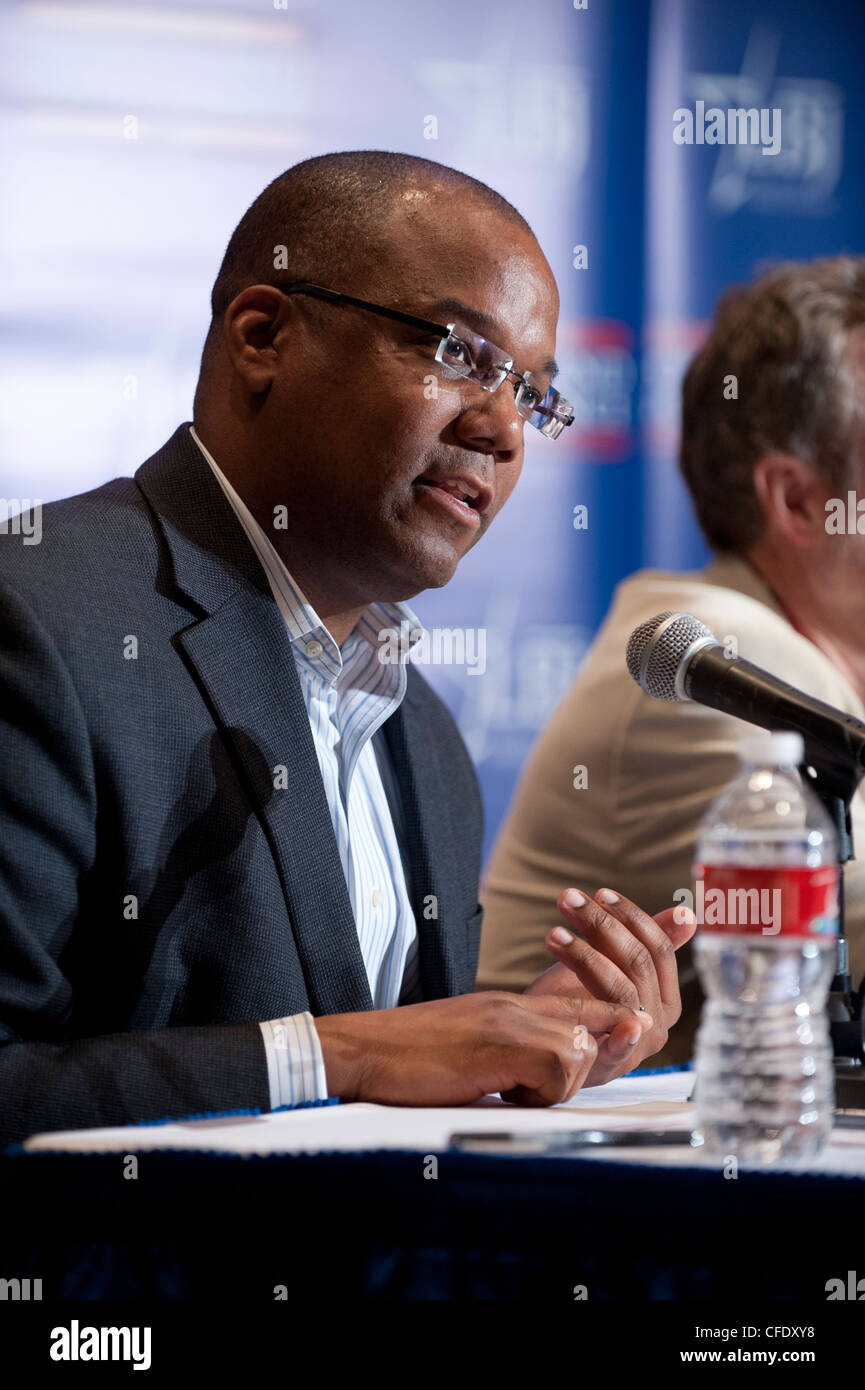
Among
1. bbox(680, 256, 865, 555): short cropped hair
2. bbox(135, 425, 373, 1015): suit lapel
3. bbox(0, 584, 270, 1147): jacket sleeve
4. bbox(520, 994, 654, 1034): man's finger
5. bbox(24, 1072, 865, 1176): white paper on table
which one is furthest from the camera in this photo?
bbox(680, 256, 865, 555): short cropped hair

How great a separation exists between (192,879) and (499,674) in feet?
6.67

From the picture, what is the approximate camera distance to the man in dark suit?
3.85 ft

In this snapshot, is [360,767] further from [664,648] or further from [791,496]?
[791,496]

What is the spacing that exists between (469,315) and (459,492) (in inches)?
7.9

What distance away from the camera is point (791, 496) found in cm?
248

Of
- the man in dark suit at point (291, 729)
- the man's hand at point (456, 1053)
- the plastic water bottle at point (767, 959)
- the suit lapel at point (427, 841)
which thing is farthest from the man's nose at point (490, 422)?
the man's hand at point (456, 1053)

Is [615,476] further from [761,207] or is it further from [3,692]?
[3,692]

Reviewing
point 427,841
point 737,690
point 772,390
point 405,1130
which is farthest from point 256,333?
A: point 772,390

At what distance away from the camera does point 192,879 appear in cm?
136

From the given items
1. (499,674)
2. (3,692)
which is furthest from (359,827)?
(499,674)

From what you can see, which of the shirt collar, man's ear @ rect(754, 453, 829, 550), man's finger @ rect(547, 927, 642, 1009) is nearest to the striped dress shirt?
the shirt collar

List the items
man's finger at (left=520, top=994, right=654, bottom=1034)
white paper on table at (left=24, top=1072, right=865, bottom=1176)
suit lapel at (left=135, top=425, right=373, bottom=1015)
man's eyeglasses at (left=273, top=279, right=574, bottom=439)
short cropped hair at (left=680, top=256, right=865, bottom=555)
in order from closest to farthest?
white paper on table at (left=24, top=1072, right=865, bottom=1176) → man's finger at (left=520, top=994, right=654, bottom=1034) → suit lapel at (left=135, top=425, right=373, bottom=1015) → man's eyeglasses at (left=273, top=279, right=574, bottom=439) → short cropped hair at (left=680, top=256, right=865, bottom=555)

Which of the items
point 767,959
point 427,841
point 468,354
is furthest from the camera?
point 427,841

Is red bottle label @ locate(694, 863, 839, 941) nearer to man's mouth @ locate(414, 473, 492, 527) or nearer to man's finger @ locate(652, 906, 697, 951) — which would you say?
man's finger @ locate(652, 906, 697, 951)
